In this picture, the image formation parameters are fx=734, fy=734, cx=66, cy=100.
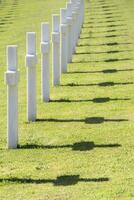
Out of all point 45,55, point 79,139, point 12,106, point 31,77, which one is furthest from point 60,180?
point 45,55

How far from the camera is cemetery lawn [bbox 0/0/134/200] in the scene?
24.3ft

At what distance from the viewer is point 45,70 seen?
11742 mm

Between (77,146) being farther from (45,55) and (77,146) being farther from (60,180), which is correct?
(45,55)

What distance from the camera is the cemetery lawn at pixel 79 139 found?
24.3 ft

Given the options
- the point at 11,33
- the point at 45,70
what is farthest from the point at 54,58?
the point at 11,33

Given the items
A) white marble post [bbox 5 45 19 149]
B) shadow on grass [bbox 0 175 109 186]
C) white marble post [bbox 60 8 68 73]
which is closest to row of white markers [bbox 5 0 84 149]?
white marble post [bbox 5 45 19 149]

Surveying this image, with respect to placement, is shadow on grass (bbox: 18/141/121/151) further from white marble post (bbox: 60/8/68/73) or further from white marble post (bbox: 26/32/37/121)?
white marble post (bbox: 60/8/68/73)

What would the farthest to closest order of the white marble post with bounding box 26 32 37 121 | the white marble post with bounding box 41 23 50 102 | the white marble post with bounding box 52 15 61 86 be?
the white marble post with bounding box 52 15 61 86 < the white marble post with bounding box 41 23 50 102 < the white marble post with bounding box 26 32 37 121

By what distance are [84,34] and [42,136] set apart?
15.5m

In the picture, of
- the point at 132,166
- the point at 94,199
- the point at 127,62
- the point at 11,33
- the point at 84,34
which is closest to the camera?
the point at 94,199

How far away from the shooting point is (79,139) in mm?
9414

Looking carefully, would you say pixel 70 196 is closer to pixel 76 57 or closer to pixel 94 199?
pixel 94 199

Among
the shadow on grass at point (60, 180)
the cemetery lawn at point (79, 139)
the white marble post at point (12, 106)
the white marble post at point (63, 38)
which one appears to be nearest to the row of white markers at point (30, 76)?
the white marble post at point (12, 106)

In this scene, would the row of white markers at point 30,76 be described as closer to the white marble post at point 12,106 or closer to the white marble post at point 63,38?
the white marble post at point 12,106
